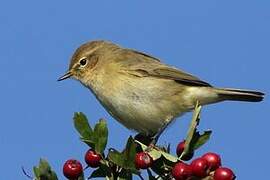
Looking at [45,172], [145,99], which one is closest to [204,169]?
[45,172]

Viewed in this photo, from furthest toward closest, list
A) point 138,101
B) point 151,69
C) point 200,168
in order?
point 151,69 < point 138,101 < point 200,168

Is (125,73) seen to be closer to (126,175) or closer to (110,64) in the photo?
(110,64)

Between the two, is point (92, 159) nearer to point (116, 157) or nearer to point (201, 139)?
point (116, 157)

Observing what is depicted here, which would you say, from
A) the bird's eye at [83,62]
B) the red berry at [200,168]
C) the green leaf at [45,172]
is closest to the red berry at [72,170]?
the green leaf at [45,172]

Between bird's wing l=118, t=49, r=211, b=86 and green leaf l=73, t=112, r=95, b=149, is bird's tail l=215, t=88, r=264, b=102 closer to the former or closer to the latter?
bird's wing l=118, t=49, r=211, b=86

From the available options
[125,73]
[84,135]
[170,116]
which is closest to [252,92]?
[170,116]

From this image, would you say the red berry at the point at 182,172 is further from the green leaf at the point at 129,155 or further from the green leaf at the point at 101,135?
the green leaf at the point at 101,135
